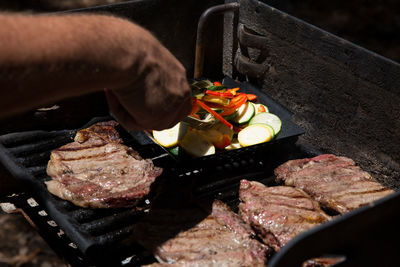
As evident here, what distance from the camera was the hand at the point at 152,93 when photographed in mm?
2457

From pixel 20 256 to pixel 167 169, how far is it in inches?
58.7

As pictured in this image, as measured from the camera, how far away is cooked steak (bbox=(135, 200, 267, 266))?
2.91 m

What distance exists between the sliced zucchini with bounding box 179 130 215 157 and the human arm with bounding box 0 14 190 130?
3.35 feet

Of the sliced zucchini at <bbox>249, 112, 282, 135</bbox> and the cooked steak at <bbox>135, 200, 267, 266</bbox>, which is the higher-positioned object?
the sliced zucchini at <bbox>249, 112, 282, 135</bbox>

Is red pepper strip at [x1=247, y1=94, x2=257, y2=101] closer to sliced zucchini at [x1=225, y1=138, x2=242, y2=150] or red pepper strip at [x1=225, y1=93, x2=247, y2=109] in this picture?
red pepper strip at [x1=225, y1=93, x2=247, y2=109]

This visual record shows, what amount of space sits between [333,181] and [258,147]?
0.68 m

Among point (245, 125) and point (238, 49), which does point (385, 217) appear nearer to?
point (245, 125)

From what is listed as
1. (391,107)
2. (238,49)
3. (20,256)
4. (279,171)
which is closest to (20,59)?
(20,256)

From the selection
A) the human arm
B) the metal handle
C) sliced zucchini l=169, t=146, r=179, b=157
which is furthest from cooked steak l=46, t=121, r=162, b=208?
the metal handle

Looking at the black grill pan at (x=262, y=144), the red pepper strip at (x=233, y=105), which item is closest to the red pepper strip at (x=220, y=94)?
the red pepper strip at (x=233, y=105)

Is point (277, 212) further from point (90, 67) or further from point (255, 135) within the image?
point (90, 67)

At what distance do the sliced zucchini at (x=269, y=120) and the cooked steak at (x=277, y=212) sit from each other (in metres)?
0.82

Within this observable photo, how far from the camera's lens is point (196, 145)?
3.88 meters

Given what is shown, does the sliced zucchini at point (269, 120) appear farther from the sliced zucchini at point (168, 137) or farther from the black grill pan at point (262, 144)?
the sliced zucchini at point (168, 137)
